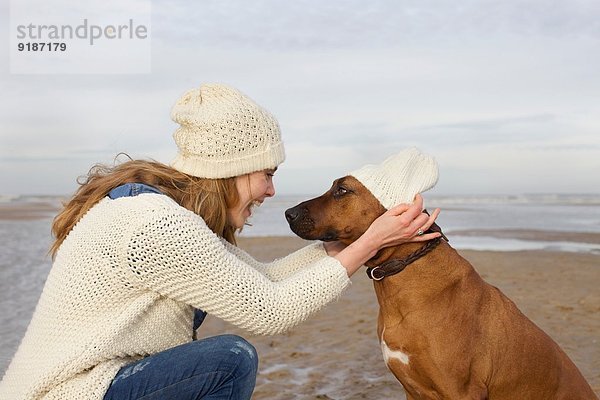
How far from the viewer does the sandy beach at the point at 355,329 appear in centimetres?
493

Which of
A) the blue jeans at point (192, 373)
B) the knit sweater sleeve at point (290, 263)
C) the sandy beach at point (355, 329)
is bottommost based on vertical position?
the sandy beach at point (355, 329)

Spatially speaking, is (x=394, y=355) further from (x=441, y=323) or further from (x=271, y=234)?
(x=271, y=234)

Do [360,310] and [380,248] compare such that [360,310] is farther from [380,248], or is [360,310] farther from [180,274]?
[180,274]

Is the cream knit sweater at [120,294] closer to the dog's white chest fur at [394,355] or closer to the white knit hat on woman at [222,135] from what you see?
the white knit hat on woman at [222,135]

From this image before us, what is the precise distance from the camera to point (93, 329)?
9.02 ft

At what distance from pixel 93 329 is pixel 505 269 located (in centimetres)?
866

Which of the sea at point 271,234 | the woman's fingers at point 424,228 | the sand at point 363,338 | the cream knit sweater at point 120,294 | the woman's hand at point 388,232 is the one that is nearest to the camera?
the cream knit sweater at point 120,294

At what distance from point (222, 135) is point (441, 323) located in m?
1.40

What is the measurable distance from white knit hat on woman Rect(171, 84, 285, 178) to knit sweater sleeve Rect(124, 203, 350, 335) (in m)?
0.35

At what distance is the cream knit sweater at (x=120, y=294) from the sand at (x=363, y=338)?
190 cm

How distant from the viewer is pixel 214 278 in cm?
288

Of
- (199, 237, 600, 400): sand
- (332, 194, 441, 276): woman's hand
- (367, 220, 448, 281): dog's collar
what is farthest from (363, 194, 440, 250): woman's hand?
(199, 237, 600, 400): sand

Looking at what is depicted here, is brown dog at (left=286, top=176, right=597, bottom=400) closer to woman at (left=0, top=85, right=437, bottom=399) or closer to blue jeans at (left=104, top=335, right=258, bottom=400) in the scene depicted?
woman at (left=0, top=85, right=437, bottom=399)

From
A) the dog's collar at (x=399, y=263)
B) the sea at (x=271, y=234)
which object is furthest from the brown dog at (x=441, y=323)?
the sea at (x=271, y=234)
